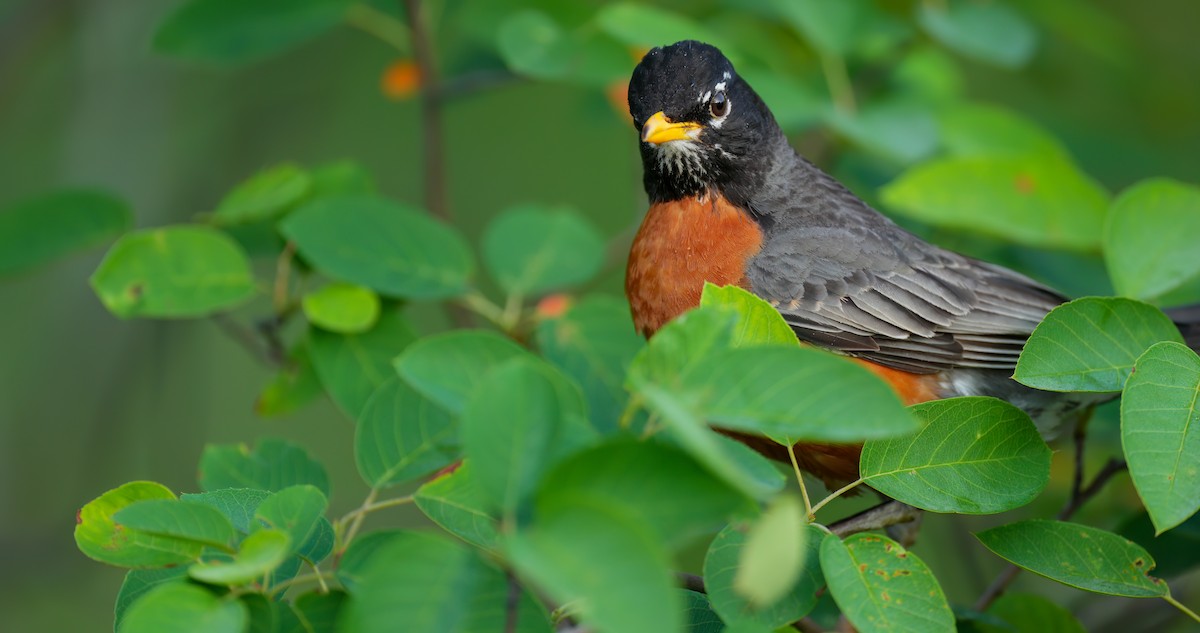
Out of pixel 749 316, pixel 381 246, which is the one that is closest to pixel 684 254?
pixel 381 246

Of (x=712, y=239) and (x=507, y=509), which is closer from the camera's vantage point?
(x=507, y=509)

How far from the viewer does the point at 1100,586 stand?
2119 mm

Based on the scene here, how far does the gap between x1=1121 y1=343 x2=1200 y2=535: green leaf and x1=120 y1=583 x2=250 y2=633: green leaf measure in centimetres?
142

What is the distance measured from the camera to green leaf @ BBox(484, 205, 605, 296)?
11.8ft

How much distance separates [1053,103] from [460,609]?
5.54 m

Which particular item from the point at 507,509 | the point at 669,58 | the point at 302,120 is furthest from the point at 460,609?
the point at 302,120

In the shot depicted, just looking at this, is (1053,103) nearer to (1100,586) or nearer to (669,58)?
(669,58)

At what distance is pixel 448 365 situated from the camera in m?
2.00

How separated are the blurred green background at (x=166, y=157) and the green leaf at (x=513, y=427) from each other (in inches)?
109

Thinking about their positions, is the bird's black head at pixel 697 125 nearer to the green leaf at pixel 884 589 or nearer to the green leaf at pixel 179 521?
the green leaf at pixel 884 589

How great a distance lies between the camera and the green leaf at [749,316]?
1.86m

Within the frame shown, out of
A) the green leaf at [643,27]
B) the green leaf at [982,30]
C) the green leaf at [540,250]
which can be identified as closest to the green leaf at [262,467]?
the green leaf at [540,250]

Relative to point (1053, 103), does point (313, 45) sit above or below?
below

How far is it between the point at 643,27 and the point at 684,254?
82 cm
